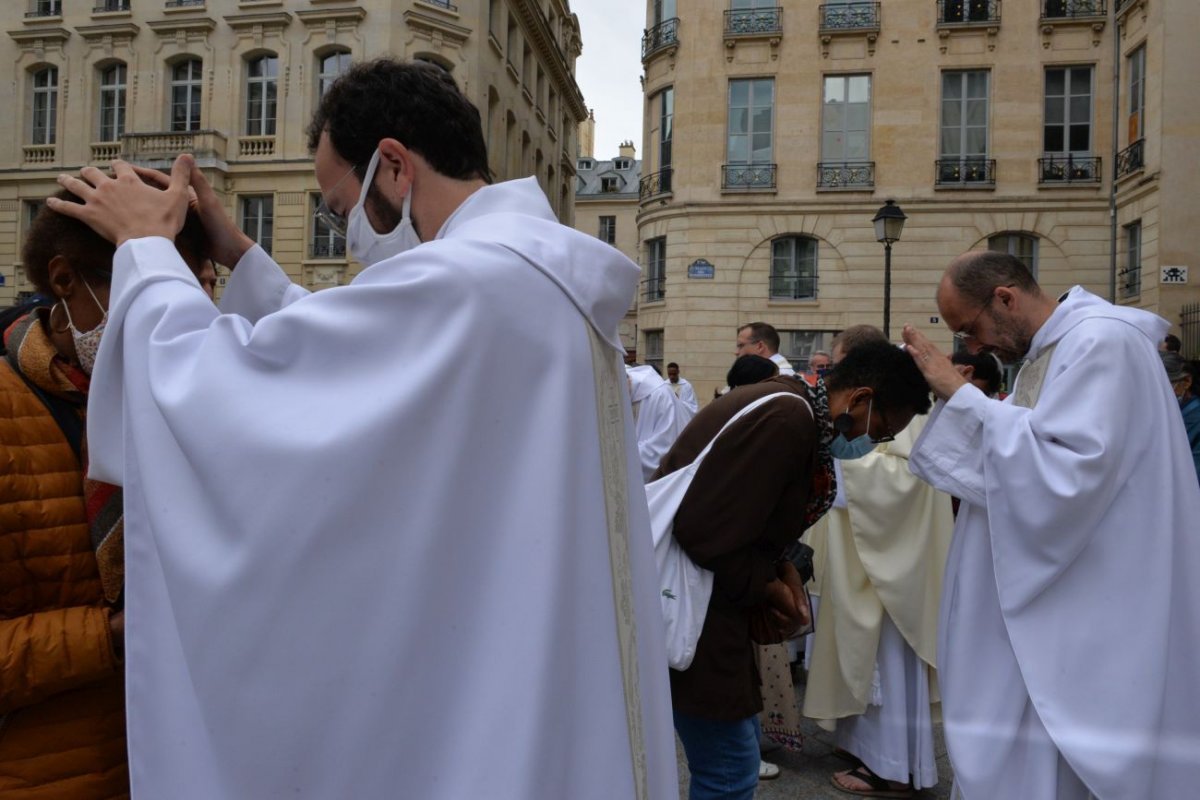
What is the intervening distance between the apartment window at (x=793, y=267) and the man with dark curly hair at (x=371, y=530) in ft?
74.7

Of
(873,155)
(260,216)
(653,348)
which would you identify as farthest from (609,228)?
(873,155)

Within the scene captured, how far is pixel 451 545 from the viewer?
1375mm

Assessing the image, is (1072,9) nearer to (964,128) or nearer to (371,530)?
(964,128)

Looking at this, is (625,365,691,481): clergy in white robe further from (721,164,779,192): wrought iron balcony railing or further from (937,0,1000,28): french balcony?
(937,0,1000,28): french balcony

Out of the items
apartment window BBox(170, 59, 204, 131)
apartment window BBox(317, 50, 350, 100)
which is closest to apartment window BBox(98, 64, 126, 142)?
apartment window BBox(170, 59, 204, 131)

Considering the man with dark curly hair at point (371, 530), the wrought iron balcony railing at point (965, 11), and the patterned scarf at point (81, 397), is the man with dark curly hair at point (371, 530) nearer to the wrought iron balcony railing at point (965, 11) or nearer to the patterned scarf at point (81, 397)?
the patterned scarf at point (81, 397)

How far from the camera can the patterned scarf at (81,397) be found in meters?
1.70

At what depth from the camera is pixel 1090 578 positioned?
2.74 metres

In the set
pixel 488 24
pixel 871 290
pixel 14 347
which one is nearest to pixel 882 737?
pixel 14 347

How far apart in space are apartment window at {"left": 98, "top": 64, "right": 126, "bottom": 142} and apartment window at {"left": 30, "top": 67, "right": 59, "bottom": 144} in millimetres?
1537

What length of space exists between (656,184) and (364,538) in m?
24.6

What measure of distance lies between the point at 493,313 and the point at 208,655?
2.04 feet

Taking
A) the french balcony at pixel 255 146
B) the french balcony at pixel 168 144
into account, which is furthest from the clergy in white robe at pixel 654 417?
the french balcony at pixel 168 144

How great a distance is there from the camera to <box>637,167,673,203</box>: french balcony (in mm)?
24531
